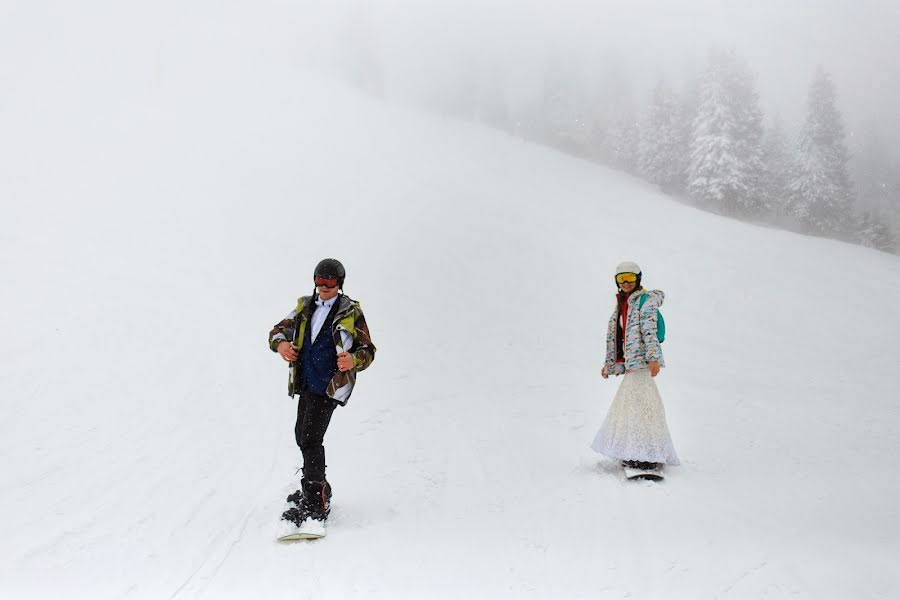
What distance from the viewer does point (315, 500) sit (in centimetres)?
522

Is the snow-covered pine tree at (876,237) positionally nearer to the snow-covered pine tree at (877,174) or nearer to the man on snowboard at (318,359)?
the snow-covered pine tree at (877,174)

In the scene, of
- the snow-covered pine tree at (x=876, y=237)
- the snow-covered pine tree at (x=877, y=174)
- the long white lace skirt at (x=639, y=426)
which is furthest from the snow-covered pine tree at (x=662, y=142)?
the long white lace skirt at (x=639, y=426)

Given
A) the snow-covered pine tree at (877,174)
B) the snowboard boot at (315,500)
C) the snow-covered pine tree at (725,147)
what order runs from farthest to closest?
the snow-covered pine tree at (877,174), the snow-covered pine tree at (725,147), the snowboard boot at (315,500)

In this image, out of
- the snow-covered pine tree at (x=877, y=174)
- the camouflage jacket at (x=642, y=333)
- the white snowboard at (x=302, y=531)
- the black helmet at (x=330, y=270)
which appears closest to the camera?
the white snowboard at (x=302, y=531)

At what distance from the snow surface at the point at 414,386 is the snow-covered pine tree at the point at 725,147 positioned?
54.9 ft

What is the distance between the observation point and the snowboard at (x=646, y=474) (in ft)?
20.9

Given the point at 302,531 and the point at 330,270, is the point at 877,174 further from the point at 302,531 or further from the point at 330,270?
the point at 302,531

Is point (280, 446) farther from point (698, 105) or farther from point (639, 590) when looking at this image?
point (698, 105)

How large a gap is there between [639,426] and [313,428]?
10.9ft

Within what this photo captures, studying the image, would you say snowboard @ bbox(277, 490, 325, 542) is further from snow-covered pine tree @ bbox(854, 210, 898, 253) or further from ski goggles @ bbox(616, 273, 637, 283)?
snow-covered pine tree @ bbox(854, 210, 898, 253)

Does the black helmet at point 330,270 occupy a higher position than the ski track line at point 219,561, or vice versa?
the black helmet at point 330,270

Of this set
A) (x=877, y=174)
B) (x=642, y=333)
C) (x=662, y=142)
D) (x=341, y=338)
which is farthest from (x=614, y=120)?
(x=341, y=338)

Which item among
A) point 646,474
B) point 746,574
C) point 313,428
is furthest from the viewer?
point 646,474

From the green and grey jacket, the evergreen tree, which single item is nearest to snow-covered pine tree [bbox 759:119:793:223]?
the evergreen tree
